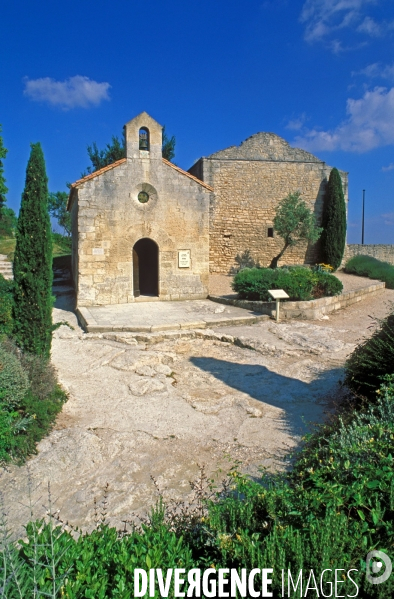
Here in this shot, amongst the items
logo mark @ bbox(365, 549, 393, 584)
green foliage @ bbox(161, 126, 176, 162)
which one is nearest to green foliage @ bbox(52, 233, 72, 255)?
green foliage @ bbox(161, 126, 176, 162)

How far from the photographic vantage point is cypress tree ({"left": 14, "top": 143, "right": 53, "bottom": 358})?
664 cm

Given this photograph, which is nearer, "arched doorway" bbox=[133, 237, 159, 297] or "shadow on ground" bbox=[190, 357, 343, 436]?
"shadow on ground" bbox=[190, 357, 343, 436]

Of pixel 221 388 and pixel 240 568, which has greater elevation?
pixel 240 568

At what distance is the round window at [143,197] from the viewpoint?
13.8 metres

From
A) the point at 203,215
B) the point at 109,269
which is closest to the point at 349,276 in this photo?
the point at 203,215

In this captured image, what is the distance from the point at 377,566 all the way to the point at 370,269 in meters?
20.6

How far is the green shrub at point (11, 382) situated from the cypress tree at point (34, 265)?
1376 millimetres

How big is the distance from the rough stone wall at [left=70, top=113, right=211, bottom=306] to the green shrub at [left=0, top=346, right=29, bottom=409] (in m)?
7.96

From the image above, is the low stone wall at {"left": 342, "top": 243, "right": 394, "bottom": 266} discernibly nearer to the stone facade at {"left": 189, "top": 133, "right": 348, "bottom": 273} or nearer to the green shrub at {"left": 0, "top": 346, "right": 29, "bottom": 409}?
the stone facade at {"left": 189, "top": 133, "right": 348, "bottom": 273}

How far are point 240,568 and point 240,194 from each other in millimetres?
20110

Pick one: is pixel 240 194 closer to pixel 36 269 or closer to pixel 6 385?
pixel 36 269

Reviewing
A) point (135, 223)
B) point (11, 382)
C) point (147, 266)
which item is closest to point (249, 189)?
point (147, 266)

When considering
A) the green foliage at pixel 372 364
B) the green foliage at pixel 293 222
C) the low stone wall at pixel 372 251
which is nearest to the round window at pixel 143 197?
the green foliage at pixel 293 222

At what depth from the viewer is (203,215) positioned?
567 inches
